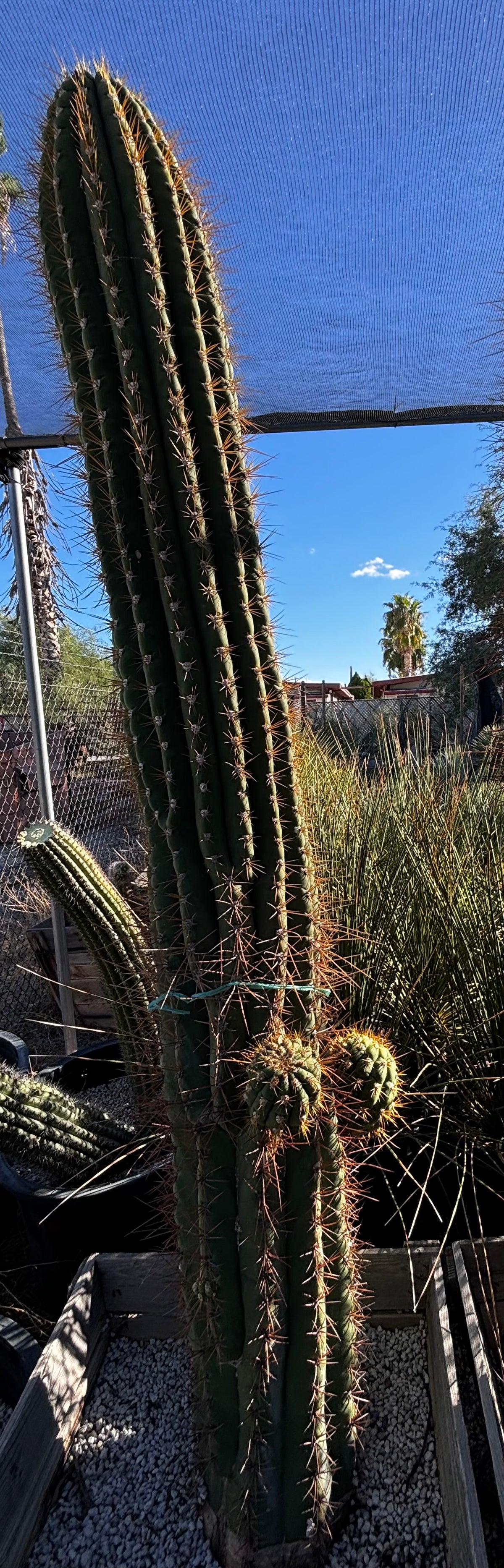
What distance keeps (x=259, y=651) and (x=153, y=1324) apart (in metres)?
1.35

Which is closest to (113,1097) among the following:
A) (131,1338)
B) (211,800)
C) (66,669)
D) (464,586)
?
(131,1338)

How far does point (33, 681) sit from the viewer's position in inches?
104

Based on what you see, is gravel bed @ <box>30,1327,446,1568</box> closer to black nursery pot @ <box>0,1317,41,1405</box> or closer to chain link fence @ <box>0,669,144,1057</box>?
black nursery pot @ <box>0,1317,41,1405</box>

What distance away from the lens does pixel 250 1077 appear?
0.99 metres

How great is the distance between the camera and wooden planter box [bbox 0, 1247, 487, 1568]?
1084 millimetres

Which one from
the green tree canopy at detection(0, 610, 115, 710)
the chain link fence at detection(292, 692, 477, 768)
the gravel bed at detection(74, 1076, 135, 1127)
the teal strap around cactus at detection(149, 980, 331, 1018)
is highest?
the green tree canopy at detection(0, 610, 115, 710)

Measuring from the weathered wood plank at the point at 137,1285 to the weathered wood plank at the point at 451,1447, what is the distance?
483mm

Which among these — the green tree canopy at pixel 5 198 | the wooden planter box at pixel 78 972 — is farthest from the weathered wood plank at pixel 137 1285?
the green tree canopy at pixel 5 198

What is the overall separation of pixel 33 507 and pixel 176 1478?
3.73m

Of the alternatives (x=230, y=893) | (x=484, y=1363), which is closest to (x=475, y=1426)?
(x=484, y=1363)

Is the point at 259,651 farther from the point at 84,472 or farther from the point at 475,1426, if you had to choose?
the point at 475,1426

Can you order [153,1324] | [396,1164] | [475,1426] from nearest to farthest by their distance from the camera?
1. [475,1426]
2. [153,1324]
3. [396,1164]

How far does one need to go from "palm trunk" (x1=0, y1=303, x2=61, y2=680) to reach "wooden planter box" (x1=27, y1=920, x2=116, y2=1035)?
52.0 inches

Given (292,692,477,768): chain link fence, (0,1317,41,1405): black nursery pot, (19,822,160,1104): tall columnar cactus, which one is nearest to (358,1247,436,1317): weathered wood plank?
(0,1317,41,1405): black nursery pot
